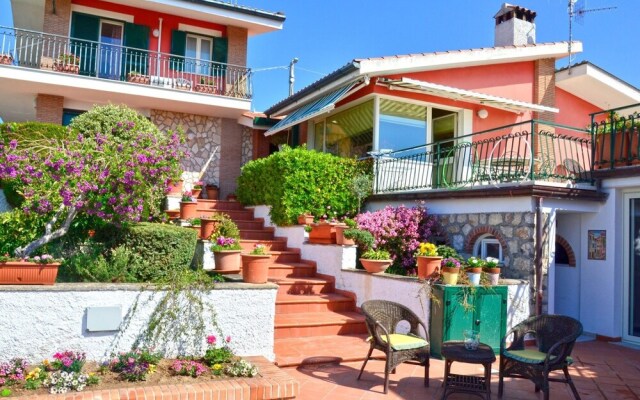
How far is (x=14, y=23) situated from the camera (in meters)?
21.0

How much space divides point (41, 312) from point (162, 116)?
12870mm

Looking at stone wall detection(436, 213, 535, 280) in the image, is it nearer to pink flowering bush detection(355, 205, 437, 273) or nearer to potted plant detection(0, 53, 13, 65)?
pink flowering bush detection(355, 205, 437, 273)

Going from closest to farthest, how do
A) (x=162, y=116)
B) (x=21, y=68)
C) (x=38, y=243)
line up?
(x=38, y=243) < (x=21, y=68) < (x=162, y=116)

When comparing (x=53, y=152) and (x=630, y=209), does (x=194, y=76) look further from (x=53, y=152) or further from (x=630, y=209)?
(x=630, y=209)

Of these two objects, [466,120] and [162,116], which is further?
[162,116]

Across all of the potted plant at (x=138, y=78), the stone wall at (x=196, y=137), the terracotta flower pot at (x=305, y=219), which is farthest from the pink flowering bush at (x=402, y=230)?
the potted plant at (x=138, y=78)

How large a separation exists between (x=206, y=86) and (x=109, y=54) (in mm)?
3468

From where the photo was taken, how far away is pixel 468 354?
630 cm

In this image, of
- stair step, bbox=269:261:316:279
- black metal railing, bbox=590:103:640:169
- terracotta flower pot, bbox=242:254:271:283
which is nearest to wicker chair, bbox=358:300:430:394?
terracotta flower pot, bbox=242:254:271:283

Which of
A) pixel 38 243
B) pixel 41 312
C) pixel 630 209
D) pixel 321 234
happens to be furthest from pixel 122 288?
pixel 630 209

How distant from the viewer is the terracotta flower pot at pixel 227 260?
8344mm

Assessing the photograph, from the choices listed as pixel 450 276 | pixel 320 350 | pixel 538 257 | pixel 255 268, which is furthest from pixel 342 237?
pixel 538 257

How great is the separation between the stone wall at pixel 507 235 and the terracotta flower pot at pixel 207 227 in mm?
5433

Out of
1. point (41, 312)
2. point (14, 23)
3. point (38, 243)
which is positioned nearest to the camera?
point (41, 312)
